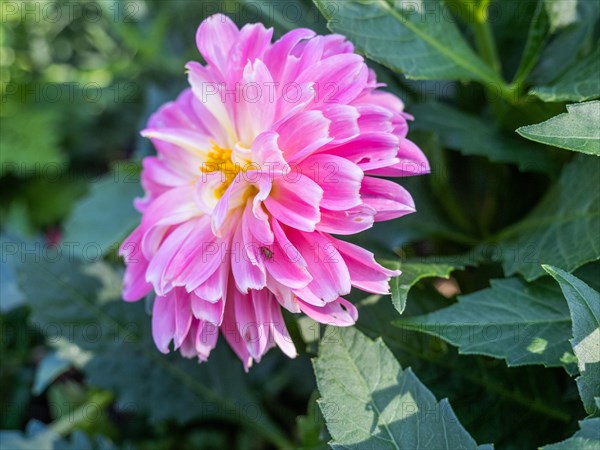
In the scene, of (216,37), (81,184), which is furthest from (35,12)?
(216,37)

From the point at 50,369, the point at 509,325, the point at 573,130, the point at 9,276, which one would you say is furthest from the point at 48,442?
the point at 573,130

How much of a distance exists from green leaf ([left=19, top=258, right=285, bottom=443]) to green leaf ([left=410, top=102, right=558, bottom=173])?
0.43 metres

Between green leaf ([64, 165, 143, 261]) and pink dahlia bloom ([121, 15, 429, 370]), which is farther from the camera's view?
green leaf ([64, 165, 143, 261])

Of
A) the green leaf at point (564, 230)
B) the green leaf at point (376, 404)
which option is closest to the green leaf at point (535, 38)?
the green leaf at point (564, 230)

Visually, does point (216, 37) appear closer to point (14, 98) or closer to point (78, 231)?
point (78, 231)

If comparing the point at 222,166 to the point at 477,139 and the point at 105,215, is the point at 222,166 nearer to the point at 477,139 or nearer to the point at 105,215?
the point at 477,139

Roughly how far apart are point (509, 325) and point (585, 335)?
0.10 m

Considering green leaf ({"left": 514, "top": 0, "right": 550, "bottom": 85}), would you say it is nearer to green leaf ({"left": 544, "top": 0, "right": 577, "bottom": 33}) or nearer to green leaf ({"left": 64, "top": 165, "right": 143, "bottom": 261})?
green leaf ({"left": 544, "top": 0, "right": 577, "bottom": 33})

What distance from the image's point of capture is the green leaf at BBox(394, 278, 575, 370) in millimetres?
592

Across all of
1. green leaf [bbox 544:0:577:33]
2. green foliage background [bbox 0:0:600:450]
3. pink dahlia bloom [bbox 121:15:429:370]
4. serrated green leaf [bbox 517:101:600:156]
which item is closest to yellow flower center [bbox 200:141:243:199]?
pink dahlia bloom [bbox 121:15:429:370]

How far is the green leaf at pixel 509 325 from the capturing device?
1.94ft

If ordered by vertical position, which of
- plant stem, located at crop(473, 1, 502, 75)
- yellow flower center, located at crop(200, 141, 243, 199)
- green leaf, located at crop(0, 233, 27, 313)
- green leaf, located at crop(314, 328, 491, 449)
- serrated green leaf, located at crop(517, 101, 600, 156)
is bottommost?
green leaf, located at crop(0, 233, 27, 313)

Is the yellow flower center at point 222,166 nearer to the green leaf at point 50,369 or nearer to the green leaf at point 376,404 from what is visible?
the green leaf at point 376,404

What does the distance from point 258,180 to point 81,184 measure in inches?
44.0
